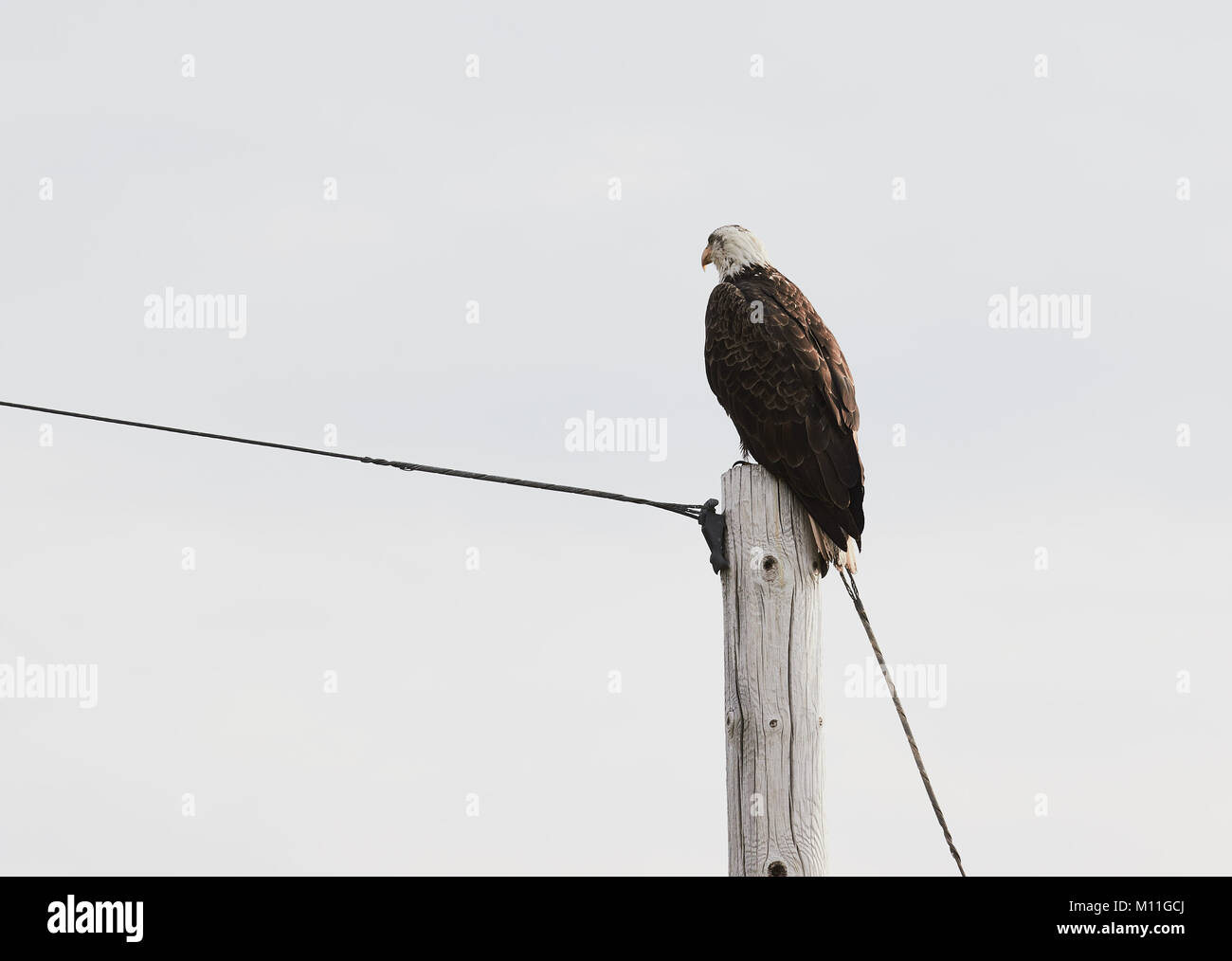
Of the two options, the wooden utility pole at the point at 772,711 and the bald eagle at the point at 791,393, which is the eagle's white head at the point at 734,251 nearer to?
the bald eagle at the point at 791,393

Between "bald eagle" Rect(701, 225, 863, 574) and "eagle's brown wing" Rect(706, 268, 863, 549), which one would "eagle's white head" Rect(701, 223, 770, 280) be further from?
"eagle's brown wing" Rect(706, 268, 863, 549)

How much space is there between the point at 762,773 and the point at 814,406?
1.96 meters

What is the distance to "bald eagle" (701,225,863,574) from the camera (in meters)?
5.18

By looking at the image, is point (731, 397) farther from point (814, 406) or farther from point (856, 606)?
point (856, 606)

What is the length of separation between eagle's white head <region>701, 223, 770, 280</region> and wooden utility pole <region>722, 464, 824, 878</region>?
9.30ft

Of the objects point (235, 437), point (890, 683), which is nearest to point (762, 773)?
point (890, 683)

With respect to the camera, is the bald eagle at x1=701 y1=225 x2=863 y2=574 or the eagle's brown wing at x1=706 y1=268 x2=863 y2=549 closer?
the bald eagle at x1=701 y1=225 x2=863 y2=574

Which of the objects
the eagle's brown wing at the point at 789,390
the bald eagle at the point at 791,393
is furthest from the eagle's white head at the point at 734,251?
the eagle's brown wing at the point at 789,390

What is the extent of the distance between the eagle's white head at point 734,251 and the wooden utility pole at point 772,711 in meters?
2.84

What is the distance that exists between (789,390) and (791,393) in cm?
2

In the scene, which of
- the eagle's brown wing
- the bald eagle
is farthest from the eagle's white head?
the eagle's brown wing

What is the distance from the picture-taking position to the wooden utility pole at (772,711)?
4.47m

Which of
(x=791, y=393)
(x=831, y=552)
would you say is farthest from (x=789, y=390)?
(x=831, y=552)

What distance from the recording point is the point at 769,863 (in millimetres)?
4449
